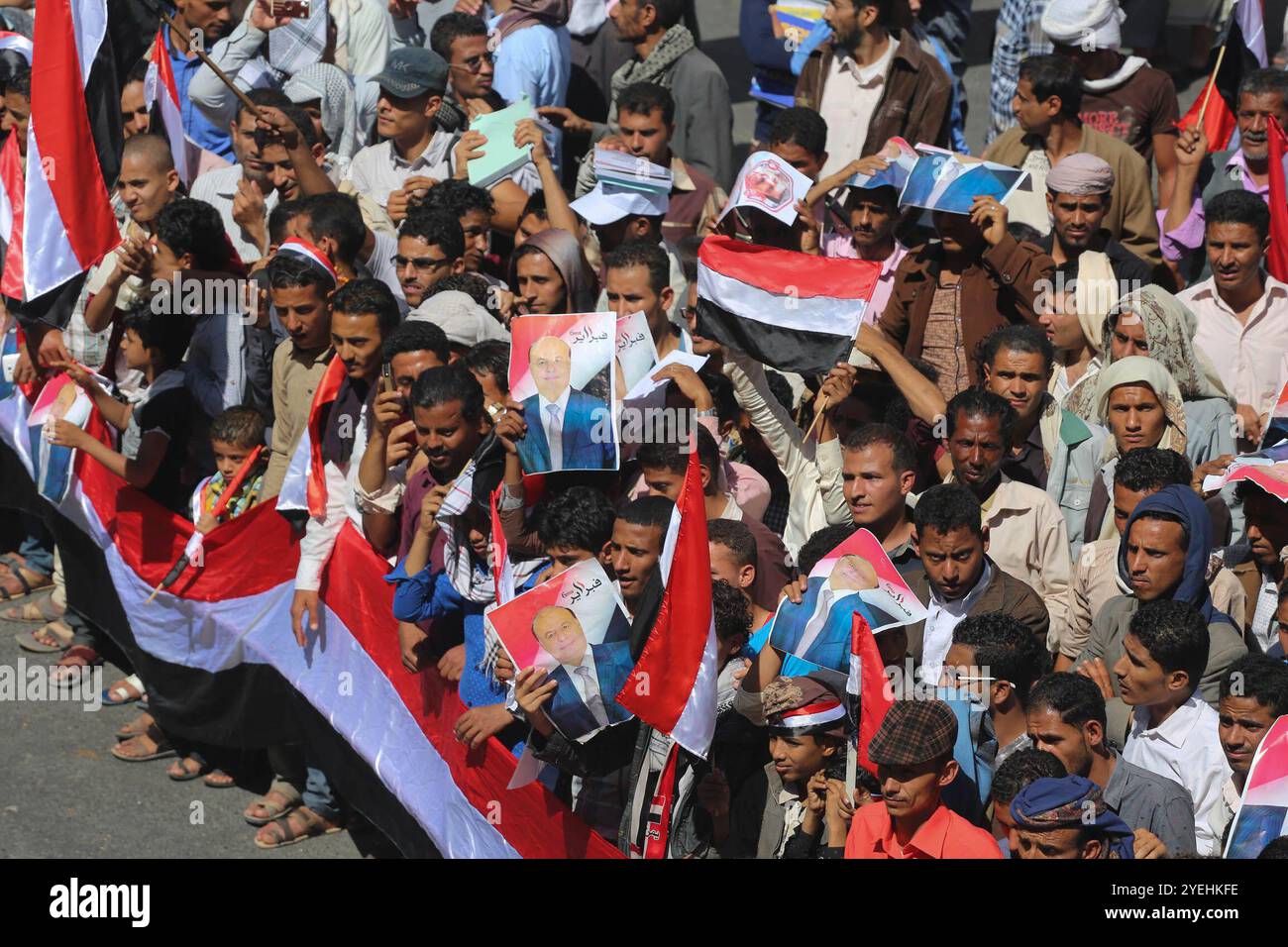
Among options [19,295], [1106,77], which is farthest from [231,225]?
[1106,77]

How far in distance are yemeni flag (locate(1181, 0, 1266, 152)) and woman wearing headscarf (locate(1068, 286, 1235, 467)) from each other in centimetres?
267

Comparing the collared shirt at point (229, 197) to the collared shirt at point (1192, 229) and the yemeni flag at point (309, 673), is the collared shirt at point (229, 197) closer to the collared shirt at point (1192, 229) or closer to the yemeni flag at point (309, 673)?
the yemeni flag at point (309, 673)

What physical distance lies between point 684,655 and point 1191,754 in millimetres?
1549

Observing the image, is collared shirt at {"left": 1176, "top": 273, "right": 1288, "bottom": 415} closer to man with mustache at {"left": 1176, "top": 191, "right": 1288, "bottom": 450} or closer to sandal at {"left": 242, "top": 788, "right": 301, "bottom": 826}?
man with mustache at {"left": 1176, "top": 191, "right": 1288, "bottom": 450}

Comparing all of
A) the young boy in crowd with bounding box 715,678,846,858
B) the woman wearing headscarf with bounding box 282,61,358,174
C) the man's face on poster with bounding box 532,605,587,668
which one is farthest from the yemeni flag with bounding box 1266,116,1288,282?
the woman wearing headscarf with bounding box 282,61,358,174

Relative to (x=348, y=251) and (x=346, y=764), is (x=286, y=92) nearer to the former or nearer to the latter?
(x=348, y=251)

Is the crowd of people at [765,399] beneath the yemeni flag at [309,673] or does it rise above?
above

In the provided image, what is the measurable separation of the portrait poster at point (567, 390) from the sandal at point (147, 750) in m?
3.03

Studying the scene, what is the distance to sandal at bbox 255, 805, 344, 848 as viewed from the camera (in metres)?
8.04

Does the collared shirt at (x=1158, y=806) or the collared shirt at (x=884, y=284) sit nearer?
the collared shirt at (x=1158, y=806)

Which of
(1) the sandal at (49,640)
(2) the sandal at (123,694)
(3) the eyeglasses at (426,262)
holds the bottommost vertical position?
(1) the sandal at (49,640)

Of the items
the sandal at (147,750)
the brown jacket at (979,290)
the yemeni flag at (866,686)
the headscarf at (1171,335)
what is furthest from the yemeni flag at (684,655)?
the sandal at (147,750)

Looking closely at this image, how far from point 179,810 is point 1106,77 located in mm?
5641

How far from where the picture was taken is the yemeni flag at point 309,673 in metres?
6.78
